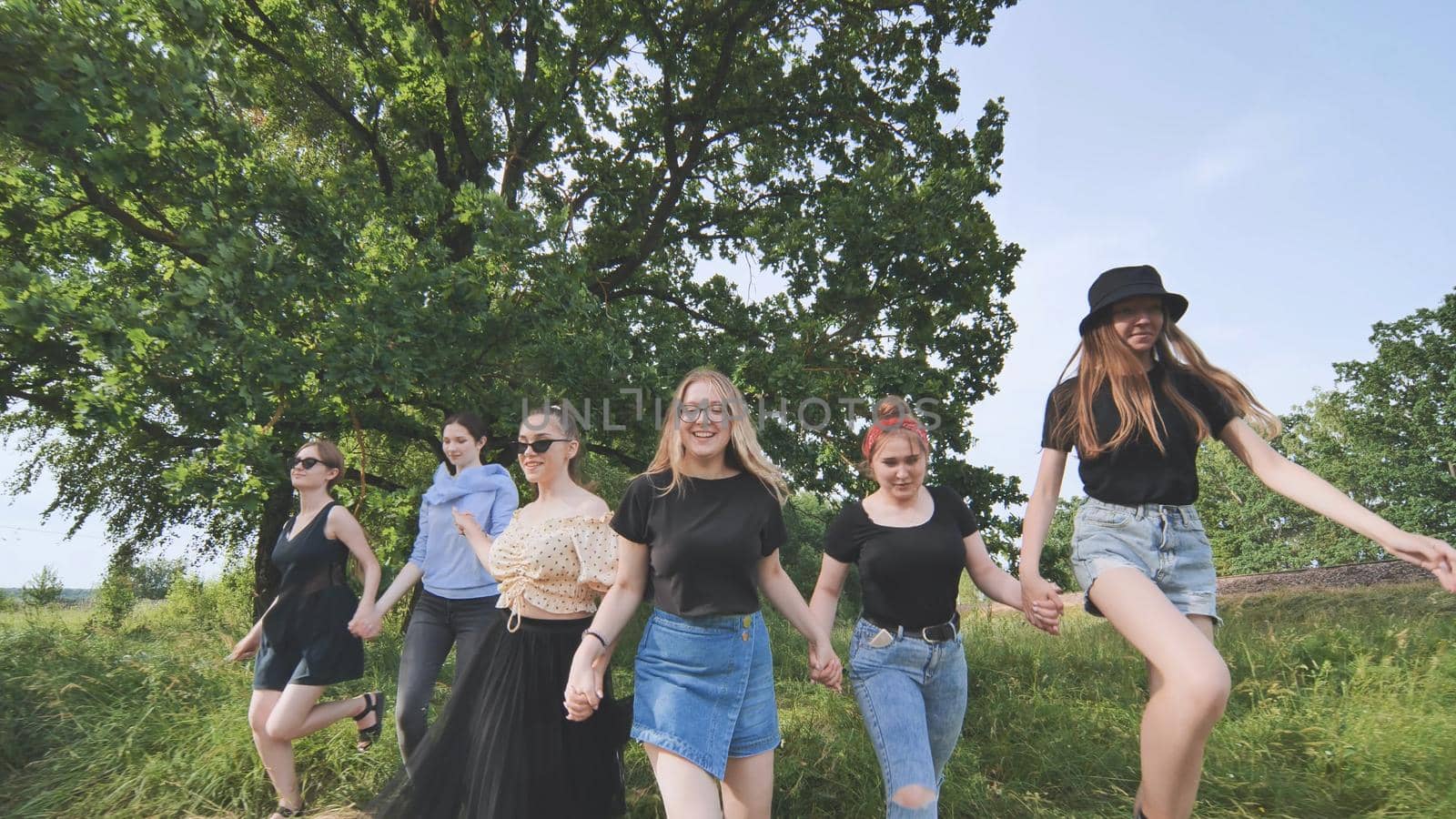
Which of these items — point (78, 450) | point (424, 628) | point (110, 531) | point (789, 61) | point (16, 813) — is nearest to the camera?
point (424, 628)

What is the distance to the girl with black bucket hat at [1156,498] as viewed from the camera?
269 centimetres

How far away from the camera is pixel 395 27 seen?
9.71 metres

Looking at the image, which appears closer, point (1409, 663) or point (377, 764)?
point (377, 764)

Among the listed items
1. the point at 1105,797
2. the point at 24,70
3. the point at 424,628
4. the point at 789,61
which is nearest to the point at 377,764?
the point at 424,628

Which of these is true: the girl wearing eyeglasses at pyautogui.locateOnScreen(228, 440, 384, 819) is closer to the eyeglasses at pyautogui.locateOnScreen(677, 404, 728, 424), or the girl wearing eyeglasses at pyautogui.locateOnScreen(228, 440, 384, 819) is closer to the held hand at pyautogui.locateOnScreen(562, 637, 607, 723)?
the held hand at pyautogui.locateOnScreen(562, 637, 607, 723)

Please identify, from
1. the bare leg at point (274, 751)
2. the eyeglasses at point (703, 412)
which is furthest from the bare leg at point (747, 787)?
the bare leg at point (274, 751)

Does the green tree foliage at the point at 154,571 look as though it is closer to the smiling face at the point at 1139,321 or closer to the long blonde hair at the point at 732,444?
the long blonde hair at the point at 732,444

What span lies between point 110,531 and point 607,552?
17.4 meters

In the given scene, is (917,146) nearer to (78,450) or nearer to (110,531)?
(78,450)

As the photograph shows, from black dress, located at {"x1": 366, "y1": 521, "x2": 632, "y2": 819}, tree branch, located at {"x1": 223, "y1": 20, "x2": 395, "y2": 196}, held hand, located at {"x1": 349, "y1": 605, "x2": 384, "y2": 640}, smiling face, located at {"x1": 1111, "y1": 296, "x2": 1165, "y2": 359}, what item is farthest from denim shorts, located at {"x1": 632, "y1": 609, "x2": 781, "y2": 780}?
tree branch, located at {"x1": 223, "y1": 20, "x2": 395, "y2": 196}

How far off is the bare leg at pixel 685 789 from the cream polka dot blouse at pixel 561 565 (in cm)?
97

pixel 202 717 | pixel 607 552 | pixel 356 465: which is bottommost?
pixel 202 717

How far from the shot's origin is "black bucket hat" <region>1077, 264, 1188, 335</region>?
3.21 meters

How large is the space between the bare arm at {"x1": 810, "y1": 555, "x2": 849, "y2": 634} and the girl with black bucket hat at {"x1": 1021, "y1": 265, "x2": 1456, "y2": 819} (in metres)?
0.83
